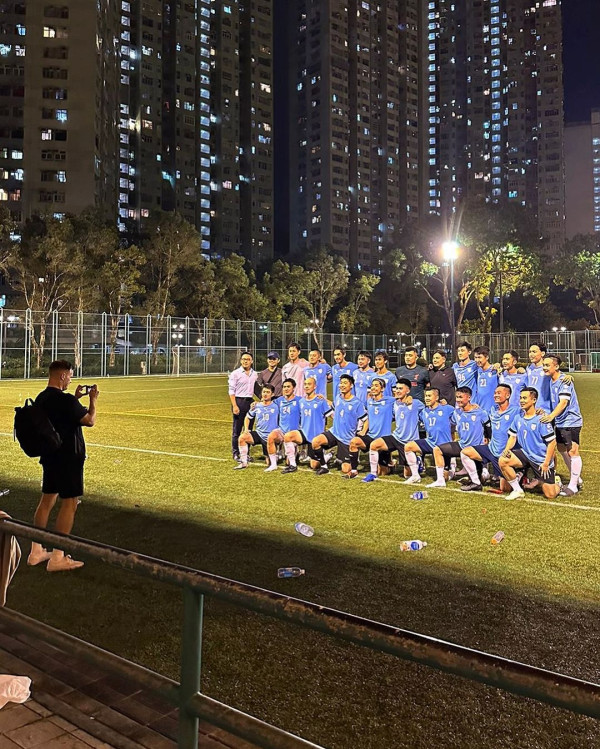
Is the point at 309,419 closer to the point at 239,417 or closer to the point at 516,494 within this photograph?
the point at 239,417

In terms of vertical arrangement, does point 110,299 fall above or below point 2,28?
below

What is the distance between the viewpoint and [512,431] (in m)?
8.73

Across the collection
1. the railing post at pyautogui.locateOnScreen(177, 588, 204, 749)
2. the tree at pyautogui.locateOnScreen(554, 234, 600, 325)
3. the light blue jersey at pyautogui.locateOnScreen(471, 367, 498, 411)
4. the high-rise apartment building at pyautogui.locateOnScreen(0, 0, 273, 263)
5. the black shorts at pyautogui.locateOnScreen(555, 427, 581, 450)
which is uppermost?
the high-rise apartment building at pyautogui.locateOnScreen(0, 0, 273, 263)

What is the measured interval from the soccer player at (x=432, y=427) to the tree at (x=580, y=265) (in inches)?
2033

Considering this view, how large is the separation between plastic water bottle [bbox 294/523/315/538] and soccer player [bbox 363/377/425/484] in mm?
2970

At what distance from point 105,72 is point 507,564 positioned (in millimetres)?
92462

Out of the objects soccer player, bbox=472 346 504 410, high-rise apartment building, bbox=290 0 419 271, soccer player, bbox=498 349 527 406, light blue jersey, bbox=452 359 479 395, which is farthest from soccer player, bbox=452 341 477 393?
high-rise apartment building, bbox=290 0 419 271

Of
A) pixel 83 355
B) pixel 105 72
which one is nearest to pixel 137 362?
pixel 83 355

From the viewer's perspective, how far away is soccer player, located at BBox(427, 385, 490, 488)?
366 inches

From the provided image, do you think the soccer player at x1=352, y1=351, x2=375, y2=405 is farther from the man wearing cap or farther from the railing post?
the railing post

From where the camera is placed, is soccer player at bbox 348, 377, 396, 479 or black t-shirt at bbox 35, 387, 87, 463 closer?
black t-shirt at bbox 35, 387, 87, 463

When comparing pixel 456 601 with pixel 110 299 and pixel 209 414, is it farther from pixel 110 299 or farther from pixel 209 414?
pixel 110 299

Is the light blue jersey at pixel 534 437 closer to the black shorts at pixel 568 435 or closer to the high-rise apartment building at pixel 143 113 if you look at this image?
the black shorts at pixel 568 435

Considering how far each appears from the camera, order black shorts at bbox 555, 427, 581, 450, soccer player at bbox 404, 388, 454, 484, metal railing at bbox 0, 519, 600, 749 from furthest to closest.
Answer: soccer player at bbox 404, 388, 454, 484, black shorts at bbox 555, 427, 581, 450, metal railing at bbox 0, 519, 600, 749
